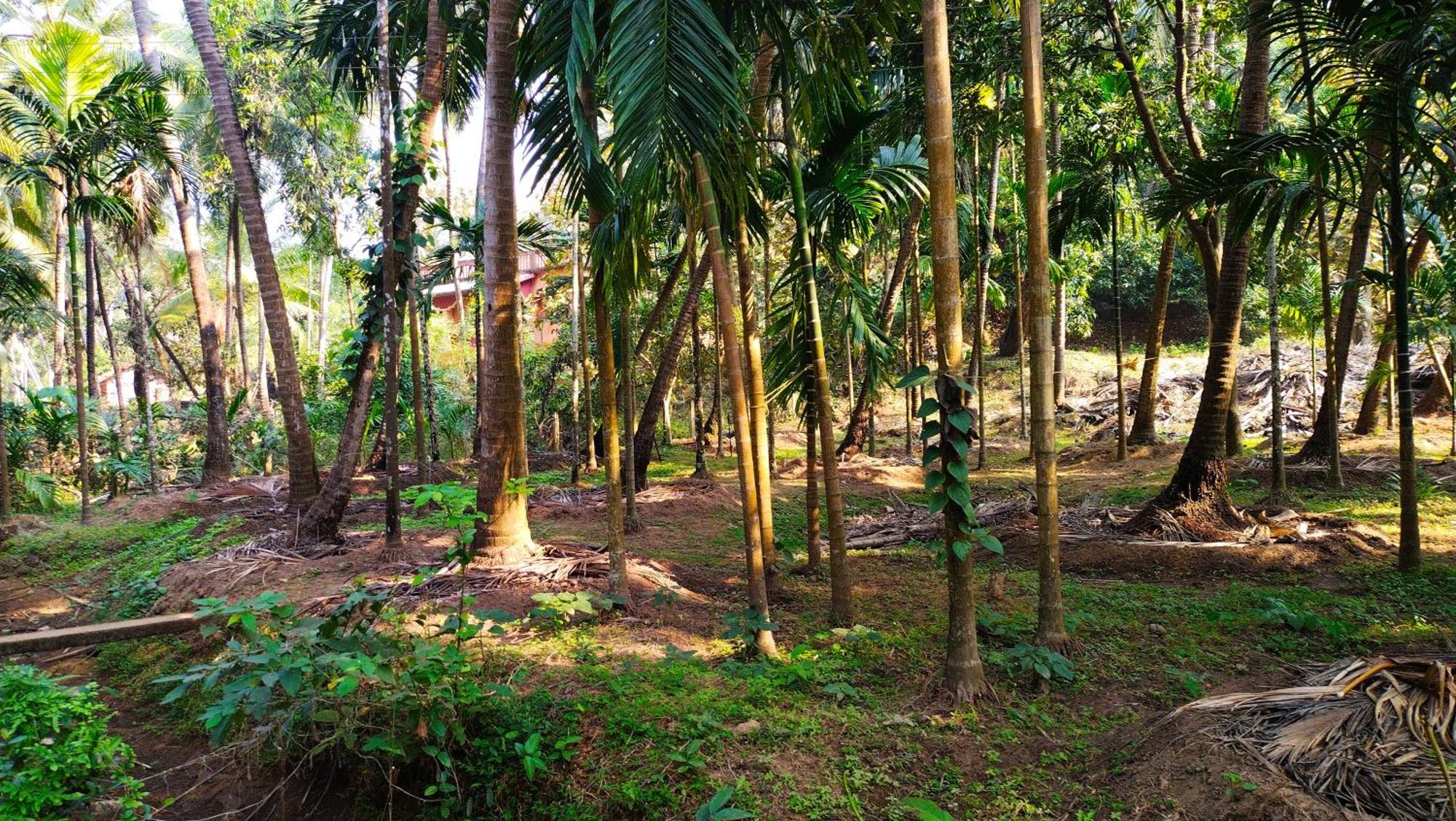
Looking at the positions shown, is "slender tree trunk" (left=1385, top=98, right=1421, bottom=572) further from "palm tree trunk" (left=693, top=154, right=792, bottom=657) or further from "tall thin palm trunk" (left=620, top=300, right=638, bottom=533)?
A: "tall thin palm trunk" (left=620, top=300, right=638, bottom=533)

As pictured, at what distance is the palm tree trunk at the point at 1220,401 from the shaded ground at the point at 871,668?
0.81 m

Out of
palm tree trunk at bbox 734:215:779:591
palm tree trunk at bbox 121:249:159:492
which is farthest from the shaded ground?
palm tree trunk at bbox 121:249:159:492

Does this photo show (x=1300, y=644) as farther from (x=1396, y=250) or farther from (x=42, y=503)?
(x=42, y=503)

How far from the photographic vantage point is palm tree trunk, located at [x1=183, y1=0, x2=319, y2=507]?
9305 millimetres

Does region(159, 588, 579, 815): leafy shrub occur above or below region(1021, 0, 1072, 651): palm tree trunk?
below

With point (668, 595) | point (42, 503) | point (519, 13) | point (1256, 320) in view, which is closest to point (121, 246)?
point (42, 503)

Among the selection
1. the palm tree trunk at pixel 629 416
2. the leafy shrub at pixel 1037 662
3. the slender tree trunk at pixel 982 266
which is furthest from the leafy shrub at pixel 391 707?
the slender tree trunk at pixel 982 266

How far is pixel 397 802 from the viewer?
4.38 metres

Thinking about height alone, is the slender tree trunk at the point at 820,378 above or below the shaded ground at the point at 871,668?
above

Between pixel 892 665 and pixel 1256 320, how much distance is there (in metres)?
25.5

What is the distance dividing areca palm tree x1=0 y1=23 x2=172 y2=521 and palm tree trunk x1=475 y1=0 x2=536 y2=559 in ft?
28.7

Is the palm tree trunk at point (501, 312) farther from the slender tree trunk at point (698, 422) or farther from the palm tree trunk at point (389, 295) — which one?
the slender tree trunk at point (698, 422)

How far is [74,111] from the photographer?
11727mm

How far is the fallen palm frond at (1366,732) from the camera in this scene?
3051mm
